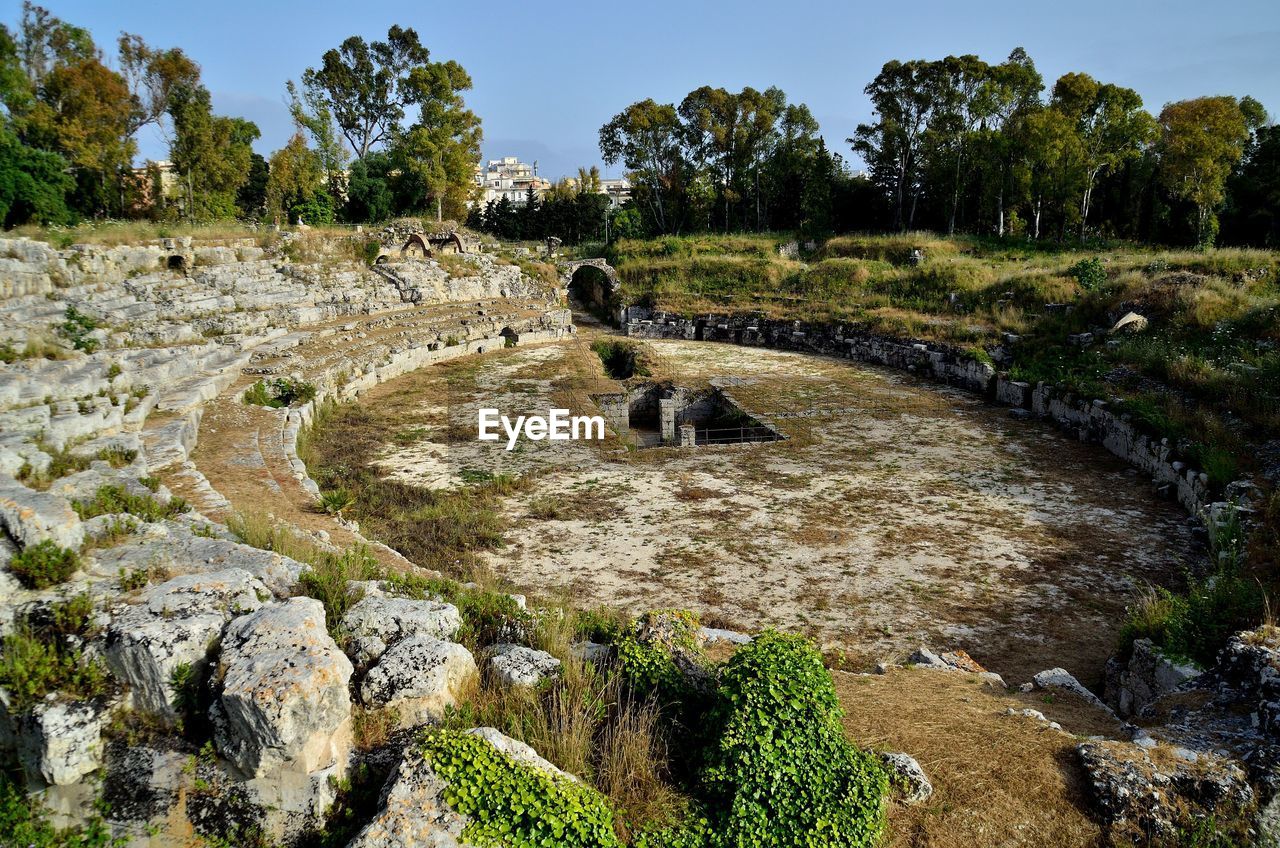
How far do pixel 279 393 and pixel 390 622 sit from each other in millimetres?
12387

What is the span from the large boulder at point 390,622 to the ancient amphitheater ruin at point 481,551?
0.7 inches

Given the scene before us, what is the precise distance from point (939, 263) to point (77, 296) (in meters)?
27.2

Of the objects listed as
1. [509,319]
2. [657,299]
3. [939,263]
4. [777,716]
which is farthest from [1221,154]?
[777,716]

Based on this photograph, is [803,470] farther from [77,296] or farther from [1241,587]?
[77,296]

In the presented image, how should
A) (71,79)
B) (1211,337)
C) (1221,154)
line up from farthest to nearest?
(1221,154) < (71,79) < (1211,337)

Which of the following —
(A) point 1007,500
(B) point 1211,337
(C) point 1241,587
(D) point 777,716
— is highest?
(B) point 1211,337

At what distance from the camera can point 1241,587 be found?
661 centimetres

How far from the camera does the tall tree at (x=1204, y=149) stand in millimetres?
27094

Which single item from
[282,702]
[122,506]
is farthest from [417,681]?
[122,506]

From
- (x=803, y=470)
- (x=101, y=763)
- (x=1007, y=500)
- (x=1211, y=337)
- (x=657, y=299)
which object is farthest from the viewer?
(x=657, y=299)

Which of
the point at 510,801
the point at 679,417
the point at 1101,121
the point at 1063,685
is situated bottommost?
the point at 679,417

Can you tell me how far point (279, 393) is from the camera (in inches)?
599

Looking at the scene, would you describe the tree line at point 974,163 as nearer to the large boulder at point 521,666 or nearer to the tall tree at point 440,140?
the tall tree at point 440,140

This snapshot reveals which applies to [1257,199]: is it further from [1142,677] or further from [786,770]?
[786,770]
